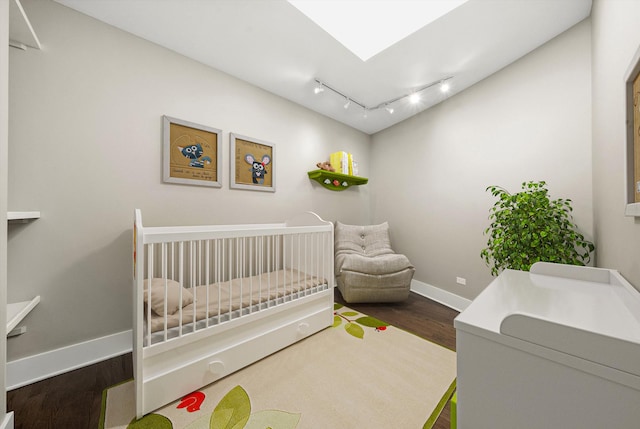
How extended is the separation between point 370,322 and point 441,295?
1.13m

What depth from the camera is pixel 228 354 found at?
149cm

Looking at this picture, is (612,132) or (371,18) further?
(371,18)

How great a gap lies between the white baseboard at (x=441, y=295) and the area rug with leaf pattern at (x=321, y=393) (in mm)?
967

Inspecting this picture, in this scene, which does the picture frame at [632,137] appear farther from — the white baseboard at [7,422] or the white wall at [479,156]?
the white baseboard at [7,422]

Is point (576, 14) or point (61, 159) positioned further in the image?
point (576, 14)

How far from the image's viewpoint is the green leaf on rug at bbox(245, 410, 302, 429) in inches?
45.4

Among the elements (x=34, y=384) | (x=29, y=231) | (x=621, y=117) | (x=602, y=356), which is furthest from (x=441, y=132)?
(x=34, y=384)

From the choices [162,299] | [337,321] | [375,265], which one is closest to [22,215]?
[162,299]

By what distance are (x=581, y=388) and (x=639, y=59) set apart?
1033mm

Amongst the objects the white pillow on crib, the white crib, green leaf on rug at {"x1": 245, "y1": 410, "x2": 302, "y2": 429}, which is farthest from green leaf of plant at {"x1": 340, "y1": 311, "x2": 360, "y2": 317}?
the white pillow on crib

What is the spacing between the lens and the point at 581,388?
46 centimetres

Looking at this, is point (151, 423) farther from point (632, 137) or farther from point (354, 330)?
point (632, 137)

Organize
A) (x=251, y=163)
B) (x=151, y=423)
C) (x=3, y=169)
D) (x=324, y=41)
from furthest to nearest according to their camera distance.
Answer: (x=251, y=163) → (x=324, y=41) → (x=151, y=423) → (x=3, y=169)

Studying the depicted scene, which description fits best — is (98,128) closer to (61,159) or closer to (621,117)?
(61,159)
